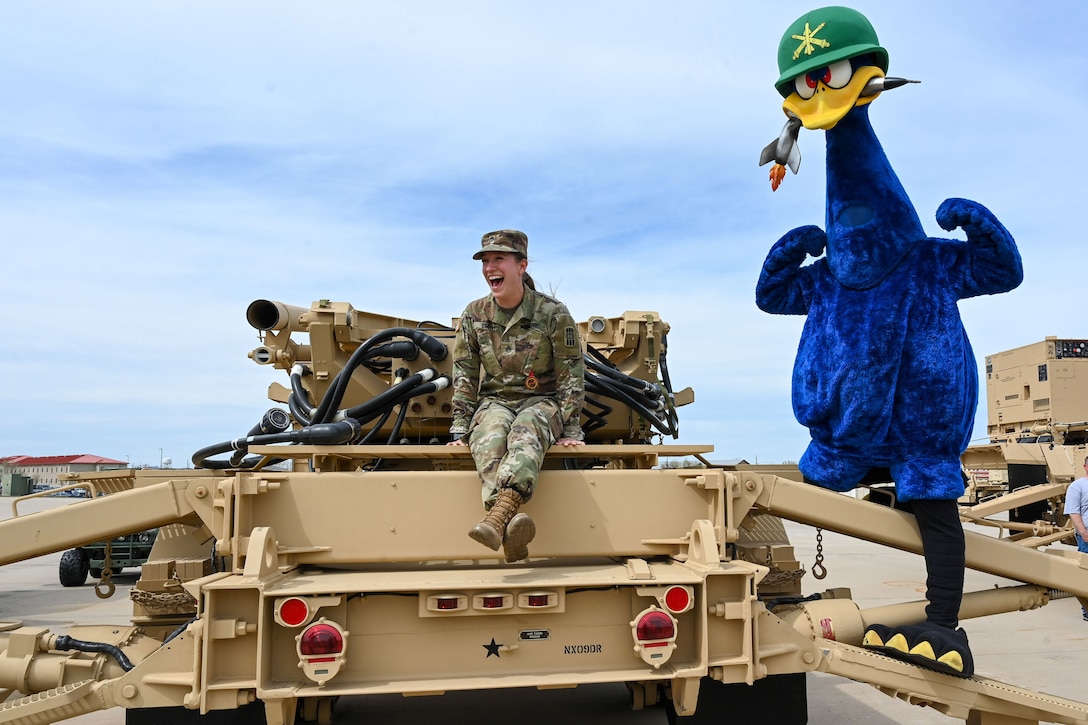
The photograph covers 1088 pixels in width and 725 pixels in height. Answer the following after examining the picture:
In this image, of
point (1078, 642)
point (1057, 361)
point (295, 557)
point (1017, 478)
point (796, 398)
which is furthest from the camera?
point (1057, 361)

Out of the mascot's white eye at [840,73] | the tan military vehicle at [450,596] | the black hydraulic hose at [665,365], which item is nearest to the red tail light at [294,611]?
the tan military vehicle at [450,596]

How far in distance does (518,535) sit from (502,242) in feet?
4.86

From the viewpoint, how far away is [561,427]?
414cm

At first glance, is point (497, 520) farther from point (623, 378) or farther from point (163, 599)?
point (623, 378)

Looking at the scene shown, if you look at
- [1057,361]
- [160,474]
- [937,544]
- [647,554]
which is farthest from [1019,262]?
[1057,361]

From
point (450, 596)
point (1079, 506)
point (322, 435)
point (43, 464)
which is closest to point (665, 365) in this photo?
point (322, 435)

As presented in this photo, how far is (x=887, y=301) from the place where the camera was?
154 inches

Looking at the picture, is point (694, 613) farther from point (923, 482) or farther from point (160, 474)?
point (160, 474)

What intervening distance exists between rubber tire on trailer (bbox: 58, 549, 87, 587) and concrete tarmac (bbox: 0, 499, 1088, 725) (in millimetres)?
693

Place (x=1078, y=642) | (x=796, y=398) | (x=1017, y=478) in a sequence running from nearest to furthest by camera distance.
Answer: (x=796, y=398), (x=1078, y=642), (x=1017, y=478)

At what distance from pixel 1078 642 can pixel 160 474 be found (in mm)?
7438

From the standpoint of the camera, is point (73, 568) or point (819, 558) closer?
point (819, 558)

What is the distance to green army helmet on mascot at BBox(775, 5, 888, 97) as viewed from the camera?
3.78 meters

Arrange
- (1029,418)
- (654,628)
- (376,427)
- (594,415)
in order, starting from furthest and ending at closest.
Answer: (1029,418)
(594,415)
(376,427)
(654,628)
